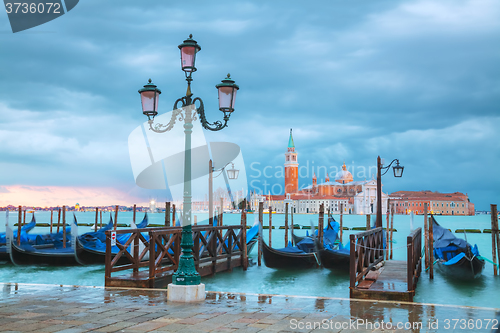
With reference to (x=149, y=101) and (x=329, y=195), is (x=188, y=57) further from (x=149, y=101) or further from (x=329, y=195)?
(x=329, y=195)

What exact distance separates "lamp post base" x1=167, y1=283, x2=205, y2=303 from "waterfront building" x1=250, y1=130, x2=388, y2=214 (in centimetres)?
8007

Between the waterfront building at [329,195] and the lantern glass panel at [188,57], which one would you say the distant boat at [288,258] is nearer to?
the lantern glass panel at [188,57]

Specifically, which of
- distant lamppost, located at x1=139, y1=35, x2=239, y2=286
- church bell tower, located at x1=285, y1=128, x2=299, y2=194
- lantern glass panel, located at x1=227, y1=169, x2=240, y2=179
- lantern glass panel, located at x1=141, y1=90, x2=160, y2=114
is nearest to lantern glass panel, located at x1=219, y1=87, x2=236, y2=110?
distant lamppost, located at x1=139, y1=35, x2=239, y2=286

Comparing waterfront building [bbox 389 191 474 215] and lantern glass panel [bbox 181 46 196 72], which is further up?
lantern glass panel [bbox 181 46 196 72]

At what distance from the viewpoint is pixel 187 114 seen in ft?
16.9

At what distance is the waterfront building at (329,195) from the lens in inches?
3504

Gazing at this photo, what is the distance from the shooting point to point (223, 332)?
361 cm

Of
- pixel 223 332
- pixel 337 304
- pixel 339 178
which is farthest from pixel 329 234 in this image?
pixel 339 178

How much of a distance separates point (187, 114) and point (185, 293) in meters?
1.95

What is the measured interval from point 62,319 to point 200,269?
4.72 metres

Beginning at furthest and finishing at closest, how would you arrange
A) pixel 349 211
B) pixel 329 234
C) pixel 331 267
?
→ pixel 349 211, pixel 329 234, pixel 331 267

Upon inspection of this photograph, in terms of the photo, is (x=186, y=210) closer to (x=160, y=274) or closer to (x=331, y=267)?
(x=160, y=274)

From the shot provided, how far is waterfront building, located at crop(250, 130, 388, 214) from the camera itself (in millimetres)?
89000

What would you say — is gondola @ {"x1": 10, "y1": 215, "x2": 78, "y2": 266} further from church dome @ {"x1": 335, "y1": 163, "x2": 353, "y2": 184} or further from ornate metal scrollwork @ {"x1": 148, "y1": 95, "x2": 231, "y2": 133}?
church dome @ {"x1": 335, "y1": 163, "x2": 353, "y2": 184}
